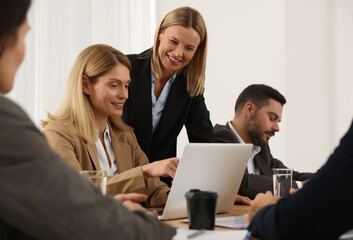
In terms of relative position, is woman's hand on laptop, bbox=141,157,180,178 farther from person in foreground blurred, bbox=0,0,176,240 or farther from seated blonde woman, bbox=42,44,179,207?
person in foreground blurred, bbox=0,0,176,240

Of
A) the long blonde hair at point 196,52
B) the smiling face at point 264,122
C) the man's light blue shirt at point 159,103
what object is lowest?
the smiling face at point 264,122

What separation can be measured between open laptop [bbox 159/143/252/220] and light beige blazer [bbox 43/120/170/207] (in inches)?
11.0

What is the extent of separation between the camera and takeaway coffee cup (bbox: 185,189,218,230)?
4.25 feet

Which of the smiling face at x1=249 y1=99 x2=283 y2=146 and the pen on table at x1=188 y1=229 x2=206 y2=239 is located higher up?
the pen on table at x1=188 y1=229 x2=206 y2=239

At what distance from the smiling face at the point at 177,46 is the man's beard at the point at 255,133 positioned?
3.20 ft

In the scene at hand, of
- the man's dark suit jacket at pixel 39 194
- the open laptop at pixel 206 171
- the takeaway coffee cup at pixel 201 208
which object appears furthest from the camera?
the open laptop at pixel 206 171

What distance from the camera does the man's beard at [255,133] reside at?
3.42 meters

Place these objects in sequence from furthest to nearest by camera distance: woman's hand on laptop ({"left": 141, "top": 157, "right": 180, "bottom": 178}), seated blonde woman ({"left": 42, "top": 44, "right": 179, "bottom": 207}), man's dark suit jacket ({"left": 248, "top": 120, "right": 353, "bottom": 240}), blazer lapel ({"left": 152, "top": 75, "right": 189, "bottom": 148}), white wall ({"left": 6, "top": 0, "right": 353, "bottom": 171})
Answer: white wall ({"left": 6, "top": 0, "right": 353, "bottom": 171}), blazer lapel ({"left": 152, "top": 75, "right": 189, "bottom": 148}), seated blonde woman ({"left": 42, "top": 44, "right": 179, "bottom": 207}), woman's hand on laptop ({"left": 141, "top": 157, "right": 180, "bottom": 178}), man's dark suit jacket ({"left": 248, "top": 120, "right": 353, "bottom": 240})

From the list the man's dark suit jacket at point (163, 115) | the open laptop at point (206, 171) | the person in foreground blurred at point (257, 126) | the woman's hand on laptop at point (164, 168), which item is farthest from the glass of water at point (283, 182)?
the person in foreground blurred at point (257, 126)

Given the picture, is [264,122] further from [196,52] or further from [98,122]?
[98,122]

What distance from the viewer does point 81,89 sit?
7.32 ft

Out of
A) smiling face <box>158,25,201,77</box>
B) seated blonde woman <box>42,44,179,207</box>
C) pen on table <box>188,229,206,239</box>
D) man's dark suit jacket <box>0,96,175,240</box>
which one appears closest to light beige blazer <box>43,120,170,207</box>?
seated blonde woman <box>42,44,179,207</box>

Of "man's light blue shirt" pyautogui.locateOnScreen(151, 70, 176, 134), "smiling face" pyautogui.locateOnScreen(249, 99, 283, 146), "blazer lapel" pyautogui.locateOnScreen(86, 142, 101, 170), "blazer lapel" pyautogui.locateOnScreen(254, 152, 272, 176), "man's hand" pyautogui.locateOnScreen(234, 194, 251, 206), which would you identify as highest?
"man's light blue shirt" pyautogui.locateOnScreen(151, 70, 176, 134)

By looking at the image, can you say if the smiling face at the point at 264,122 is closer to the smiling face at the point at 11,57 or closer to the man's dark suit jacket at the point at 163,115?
the man's dark suit jacket at the point at 163,115
